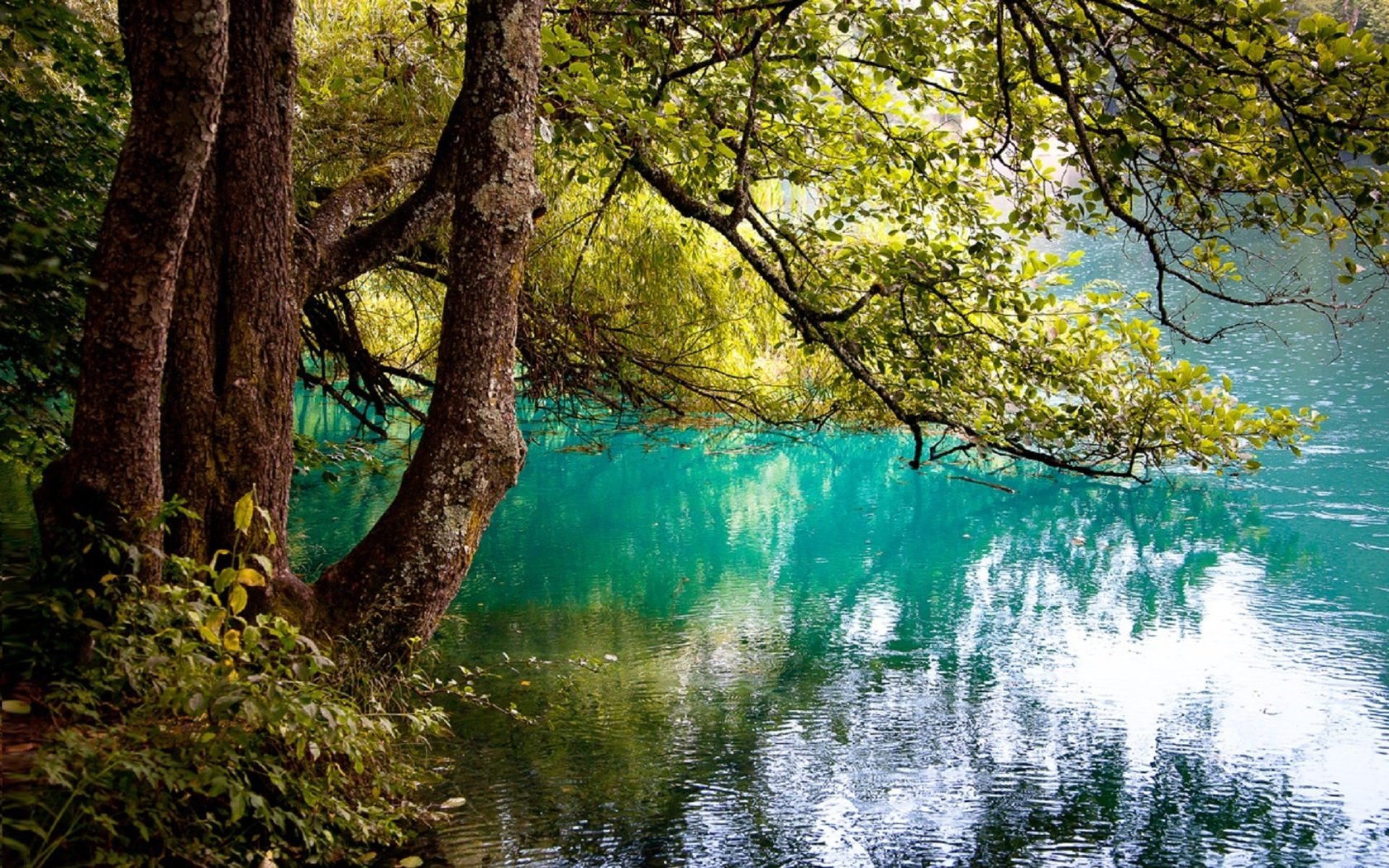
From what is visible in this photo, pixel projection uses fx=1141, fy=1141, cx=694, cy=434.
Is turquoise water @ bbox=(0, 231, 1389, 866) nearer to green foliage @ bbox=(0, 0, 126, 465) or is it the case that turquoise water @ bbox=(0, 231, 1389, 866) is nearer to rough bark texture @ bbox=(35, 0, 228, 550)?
rough bark texture @ bbox=(35, 0, 228, 550)

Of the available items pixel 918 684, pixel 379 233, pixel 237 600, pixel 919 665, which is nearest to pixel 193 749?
pixel 237 600

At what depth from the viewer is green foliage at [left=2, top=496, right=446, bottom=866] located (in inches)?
88.6

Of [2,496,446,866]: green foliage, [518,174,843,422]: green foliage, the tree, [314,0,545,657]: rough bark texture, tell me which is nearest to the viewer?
[2,496,446,866]: green foliage

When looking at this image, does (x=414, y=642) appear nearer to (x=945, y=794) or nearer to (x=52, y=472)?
(x=52, y=472)

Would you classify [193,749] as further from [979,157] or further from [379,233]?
[979,157]

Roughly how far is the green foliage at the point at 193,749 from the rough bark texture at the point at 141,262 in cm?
24

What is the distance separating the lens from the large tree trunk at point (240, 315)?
10.3 ft

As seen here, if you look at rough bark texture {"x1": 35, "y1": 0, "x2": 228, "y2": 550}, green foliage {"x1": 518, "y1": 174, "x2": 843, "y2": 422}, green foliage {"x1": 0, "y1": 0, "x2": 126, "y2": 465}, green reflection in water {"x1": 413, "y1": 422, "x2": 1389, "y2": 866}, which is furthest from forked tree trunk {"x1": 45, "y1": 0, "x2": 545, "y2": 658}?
green foliage {"x1": 518, "y1": 174, "x2": 843, "y2": 422}

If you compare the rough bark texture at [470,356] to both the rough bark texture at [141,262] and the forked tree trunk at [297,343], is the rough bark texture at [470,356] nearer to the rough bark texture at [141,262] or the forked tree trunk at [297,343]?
the forked tree trunk at [297,343]

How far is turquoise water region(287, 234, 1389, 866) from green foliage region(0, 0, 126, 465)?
1.86 m

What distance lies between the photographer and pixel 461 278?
330 centimetres

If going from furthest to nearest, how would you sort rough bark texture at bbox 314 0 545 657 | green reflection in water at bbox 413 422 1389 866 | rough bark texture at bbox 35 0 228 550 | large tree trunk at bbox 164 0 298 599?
green reflection in water at bbox 413 422 1389 866
rough bark texture at bbox 314 0 545 657
large tree trunk at bbox 164 0 298 599
rough bark texture at bbox 35 0 228 550

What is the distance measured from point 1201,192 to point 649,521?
4.94 meters

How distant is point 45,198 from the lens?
3.84 m
